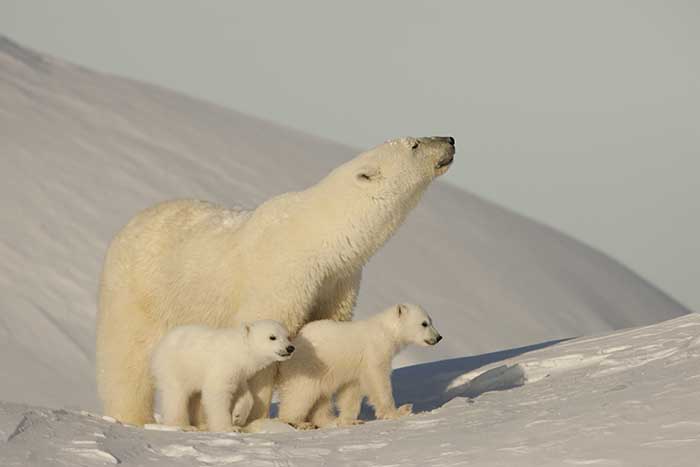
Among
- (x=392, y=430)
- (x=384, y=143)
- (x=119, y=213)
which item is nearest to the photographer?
(x=392, y=430)

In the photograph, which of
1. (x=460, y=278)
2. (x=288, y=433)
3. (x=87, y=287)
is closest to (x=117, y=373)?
(x=288, y=433)

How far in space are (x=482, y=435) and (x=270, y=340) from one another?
1675 mm

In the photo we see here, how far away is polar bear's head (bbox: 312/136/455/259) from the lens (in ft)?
27.3

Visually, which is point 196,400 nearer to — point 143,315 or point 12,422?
point 143,315

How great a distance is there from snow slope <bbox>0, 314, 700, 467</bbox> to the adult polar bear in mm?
1129

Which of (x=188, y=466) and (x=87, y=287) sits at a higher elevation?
(x=87, y=287)

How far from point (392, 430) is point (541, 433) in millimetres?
1050

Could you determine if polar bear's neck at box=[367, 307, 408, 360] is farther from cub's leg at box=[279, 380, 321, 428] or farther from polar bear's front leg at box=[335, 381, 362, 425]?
cub's leg at box=[279, 380, 321, 428]

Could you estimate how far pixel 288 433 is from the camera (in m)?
7.36

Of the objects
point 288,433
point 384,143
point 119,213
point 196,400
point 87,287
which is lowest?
point 288,433

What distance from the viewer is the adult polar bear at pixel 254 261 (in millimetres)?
8266

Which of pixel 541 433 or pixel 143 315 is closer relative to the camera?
pixel 541 433

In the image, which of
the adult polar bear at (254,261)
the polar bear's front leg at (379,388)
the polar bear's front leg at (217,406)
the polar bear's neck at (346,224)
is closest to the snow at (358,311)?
the polar bear's front leg at (217,406)

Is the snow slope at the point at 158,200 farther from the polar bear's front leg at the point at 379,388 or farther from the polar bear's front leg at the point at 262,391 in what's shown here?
the polar bear's front leg at the point at 379,388
